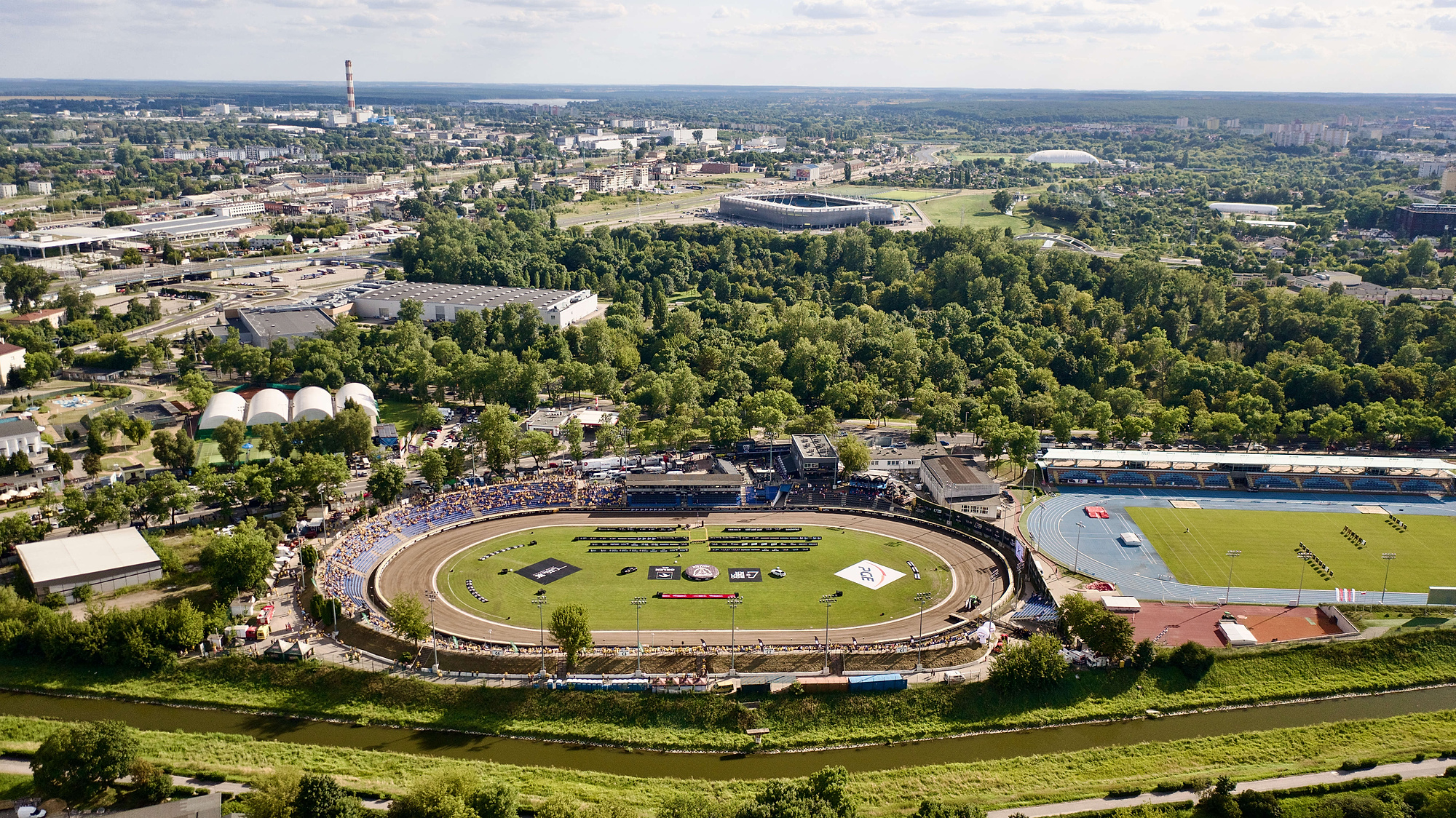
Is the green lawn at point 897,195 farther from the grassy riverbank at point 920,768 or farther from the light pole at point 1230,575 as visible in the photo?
the grassy riverbank at point 920,768

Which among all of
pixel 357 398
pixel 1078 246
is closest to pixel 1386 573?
pixel 357 398

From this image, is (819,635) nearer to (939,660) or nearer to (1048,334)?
(939,660)

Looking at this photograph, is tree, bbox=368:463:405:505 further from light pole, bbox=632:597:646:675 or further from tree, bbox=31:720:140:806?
tree, bbox=31:720:140:806

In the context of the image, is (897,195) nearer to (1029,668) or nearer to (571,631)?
(1029,668)

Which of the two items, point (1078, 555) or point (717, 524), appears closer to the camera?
point (1078, 555)

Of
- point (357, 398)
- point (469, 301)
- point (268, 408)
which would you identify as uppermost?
point (469, 301)

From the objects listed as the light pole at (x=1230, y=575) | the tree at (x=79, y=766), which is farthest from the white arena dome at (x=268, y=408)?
the light pole at (x=1230, y=575)

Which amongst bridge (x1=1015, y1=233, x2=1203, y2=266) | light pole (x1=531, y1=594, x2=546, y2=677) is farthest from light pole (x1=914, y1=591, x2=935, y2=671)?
bridge (x1=1015, y1=233, x2=1203, y2=266)
